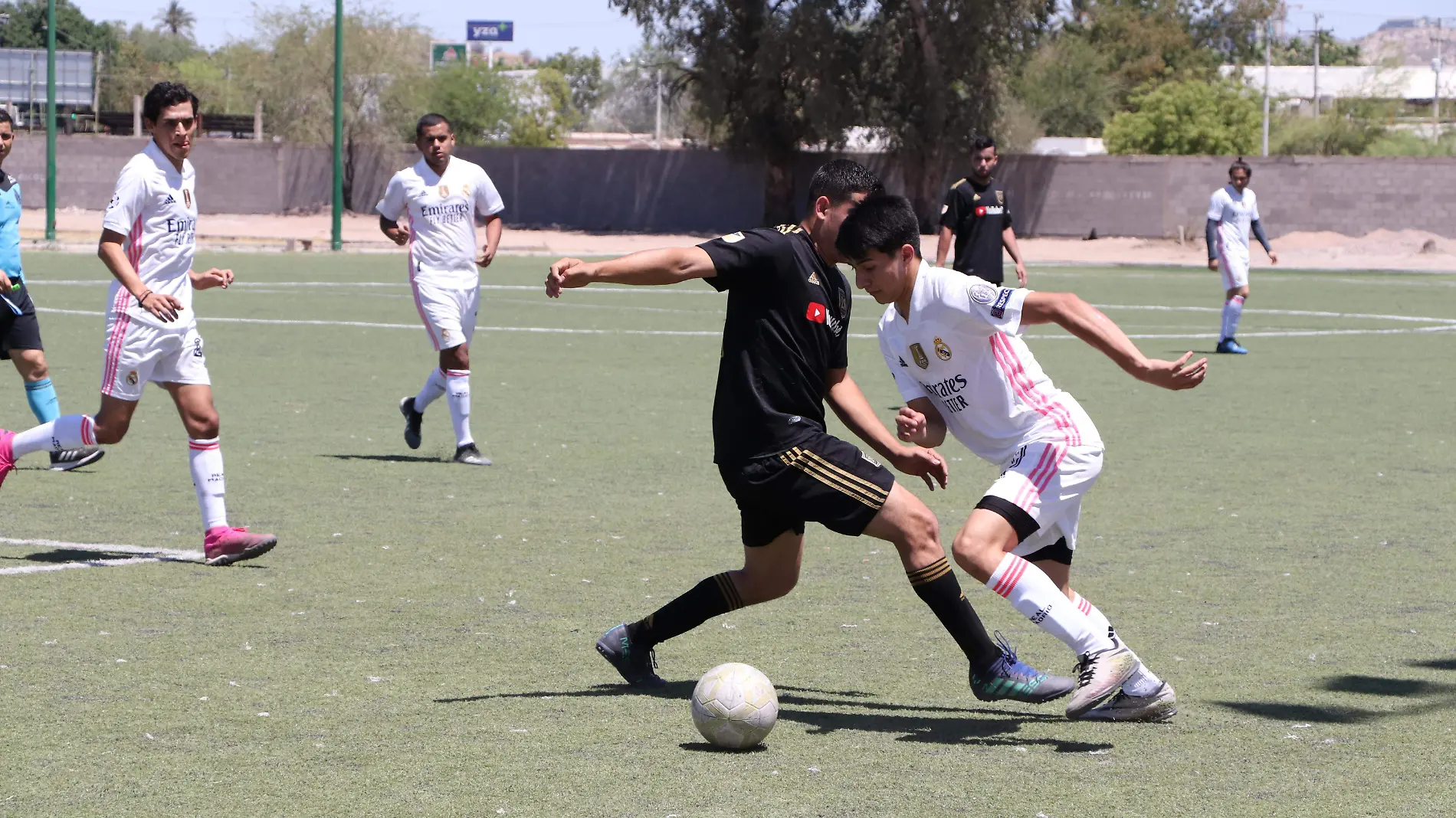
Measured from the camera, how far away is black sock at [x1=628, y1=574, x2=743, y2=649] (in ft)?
21.0

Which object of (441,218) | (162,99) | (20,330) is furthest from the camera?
(441,218)

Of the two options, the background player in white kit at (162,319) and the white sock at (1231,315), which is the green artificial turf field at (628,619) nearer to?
the background player in white kit at (162,319)

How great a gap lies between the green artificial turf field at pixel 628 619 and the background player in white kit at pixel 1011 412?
10.6 inches

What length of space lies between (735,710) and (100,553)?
172 inches

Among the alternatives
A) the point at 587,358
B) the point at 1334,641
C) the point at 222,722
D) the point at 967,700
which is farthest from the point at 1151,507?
the point at 587,358

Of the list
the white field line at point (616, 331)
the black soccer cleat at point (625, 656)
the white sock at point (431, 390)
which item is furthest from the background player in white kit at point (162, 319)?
the white field line at point (616, 331)

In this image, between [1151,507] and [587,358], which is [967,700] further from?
[587,358]

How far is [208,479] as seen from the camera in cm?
A: 866

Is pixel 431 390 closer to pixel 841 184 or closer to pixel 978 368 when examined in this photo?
pixel 841 184

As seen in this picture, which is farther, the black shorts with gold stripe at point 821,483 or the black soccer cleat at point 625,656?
the black soccer cleat at point 625,656

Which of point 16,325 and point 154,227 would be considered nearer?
point 154,227

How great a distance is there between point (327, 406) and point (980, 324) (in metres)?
9.85

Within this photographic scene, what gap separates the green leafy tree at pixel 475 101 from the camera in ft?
299

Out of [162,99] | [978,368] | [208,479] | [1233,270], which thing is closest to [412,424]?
[208,479]
